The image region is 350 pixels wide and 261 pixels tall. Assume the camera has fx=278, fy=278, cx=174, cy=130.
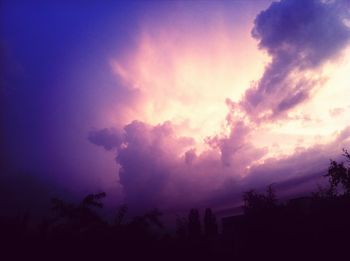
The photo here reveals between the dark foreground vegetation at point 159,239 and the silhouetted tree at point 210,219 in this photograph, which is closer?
the dark foreground vegetation at point 159,239

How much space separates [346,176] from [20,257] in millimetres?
31727

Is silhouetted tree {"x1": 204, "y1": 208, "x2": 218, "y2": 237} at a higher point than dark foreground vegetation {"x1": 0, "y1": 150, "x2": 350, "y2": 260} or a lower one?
higher

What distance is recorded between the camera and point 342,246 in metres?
17.2

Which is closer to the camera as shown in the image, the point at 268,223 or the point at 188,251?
the point at 188,251

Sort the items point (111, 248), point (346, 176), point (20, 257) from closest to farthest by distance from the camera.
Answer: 1. point (20, 257)
2. point (111, 248)
3. point (346, 176)

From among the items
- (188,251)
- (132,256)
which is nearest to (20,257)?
(132,256)

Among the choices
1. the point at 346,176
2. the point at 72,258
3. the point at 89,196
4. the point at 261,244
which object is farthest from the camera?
the point at 346,176

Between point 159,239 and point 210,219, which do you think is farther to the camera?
point 210,219

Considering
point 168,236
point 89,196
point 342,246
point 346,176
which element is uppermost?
point 346,176

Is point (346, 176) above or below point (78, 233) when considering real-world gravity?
above

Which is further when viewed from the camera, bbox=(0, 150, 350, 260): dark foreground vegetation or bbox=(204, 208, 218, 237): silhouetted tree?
bbox=(204, 208, 218, 237): silhouetted tree

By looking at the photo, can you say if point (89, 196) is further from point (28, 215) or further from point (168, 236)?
point (168, 236)

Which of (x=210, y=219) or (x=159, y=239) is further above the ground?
(x=210, y=219)

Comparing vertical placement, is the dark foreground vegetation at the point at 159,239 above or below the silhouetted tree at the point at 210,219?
below
